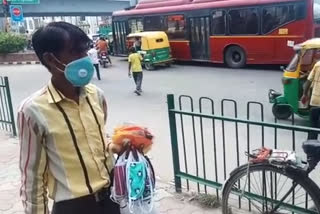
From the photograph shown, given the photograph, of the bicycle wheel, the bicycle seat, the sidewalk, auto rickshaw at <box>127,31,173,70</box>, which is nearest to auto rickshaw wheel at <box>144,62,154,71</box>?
auto rickshaw at <box>127,31,173,70</box>

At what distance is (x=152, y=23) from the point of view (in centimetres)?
1670

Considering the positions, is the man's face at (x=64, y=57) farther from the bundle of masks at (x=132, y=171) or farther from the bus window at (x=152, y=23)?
the bus window at (x=152, y=23)

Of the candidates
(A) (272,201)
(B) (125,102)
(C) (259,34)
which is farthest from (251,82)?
(A) (272,201)

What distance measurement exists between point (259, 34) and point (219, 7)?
189cm

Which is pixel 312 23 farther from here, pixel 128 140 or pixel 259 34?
pixel 128 140

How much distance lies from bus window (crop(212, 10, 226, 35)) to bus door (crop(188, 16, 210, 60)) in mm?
291

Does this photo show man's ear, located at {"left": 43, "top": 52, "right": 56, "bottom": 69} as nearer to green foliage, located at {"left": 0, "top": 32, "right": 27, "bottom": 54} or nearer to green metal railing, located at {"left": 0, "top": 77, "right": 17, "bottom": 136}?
green metal railing, located at {"left": 0, "top": 77, "right": 17, "bottom": 136}

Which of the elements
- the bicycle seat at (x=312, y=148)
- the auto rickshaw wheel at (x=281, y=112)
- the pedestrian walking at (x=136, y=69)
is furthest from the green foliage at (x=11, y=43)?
the bicycle seat at (x=312, y=148)

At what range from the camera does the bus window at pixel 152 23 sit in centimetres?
1639

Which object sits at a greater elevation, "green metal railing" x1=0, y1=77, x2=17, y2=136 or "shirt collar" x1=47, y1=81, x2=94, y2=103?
"shirt collar" x1=47, y1=81, x2=94, y2=103

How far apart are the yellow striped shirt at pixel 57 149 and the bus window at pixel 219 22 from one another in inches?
501

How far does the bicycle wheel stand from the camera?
2.47 metres

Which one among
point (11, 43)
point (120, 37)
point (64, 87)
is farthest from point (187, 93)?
point (11, 43)

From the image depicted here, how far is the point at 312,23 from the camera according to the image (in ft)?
39.3
